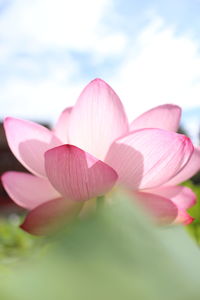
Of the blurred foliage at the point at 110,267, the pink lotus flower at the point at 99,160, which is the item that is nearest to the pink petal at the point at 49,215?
the pink lotus flower at the point at 99,160

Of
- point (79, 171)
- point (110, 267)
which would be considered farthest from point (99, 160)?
point (110, 267)

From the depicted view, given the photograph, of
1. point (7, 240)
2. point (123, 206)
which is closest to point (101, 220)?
point (123, 206)

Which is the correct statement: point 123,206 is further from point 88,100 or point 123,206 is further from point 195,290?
point 88,100

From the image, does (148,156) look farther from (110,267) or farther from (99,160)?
(110,267)

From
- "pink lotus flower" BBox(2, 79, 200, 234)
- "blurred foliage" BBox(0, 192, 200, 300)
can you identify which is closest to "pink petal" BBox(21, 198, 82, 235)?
"pink lotus flower" BBox(2, 79, 200, 234)

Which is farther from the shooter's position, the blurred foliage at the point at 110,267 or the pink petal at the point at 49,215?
the pink petal at the point at 49,215

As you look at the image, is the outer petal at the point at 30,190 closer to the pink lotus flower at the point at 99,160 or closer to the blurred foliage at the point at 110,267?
the pink lotus flower at the point at 99,160
